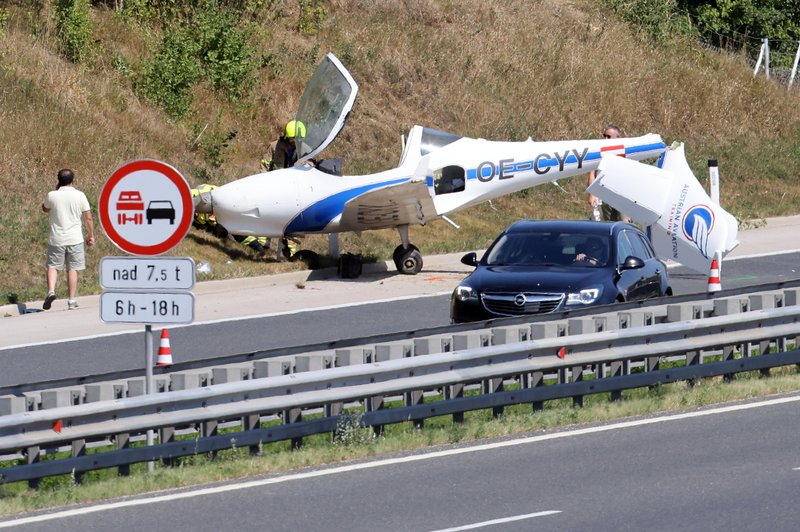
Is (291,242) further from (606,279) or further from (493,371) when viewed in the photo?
(493,371)

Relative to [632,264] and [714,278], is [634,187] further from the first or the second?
[632,264]

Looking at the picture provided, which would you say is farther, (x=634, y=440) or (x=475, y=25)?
(x=475, y=25)

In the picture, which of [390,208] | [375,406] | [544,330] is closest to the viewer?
[375,406]

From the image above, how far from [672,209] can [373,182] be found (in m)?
4.53

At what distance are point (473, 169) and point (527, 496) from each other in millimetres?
12848

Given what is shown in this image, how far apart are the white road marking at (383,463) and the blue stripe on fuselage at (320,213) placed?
32.3 ft

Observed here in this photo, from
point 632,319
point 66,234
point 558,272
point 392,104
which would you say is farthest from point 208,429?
point 392,104

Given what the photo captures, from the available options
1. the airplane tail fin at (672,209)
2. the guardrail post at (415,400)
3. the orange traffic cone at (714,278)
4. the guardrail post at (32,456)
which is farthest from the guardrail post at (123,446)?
the airplane tail fin at (672,209)

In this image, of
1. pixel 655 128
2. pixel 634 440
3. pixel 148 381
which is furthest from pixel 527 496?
pixel 655 128

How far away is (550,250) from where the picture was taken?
1616cm

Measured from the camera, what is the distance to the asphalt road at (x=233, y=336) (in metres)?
15.8

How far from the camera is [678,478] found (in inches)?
393

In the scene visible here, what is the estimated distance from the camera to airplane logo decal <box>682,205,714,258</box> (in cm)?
1936

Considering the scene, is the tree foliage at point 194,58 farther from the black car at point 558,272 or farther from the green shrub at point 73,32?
the black car at point 558,272
